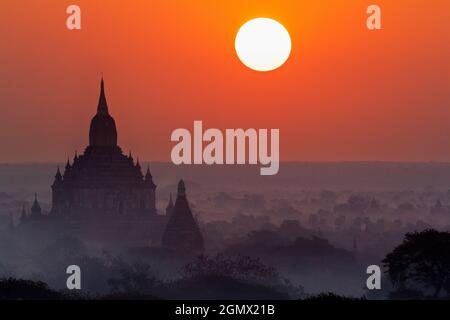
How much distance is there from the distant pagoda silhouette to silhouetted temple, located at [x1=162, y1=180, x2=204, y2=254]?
2078 millimetres

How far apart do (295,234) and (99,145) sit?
637 inches

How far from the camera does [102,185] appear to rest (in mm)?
113375

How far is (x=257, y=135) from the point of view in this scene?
68500 millimetres

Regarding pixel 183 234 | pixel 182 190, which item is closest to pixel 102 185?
pixel 182 190

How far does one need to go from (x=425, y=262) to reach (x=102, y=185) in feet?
197

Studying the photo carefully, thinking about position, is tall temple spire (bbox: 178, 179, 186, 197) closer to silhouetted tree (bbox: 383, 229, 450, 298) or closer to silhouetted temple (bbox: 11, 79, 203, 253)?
silhouetted temple (bbox: 11, 79, 203, 253)

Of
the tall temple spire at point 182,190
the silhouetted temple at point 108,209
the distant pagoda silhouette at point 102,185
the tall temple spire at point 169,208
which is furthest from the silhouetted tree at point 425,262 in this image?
the tall temple spire at point 169,208

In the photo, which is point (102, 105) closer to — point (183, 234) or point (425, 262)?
point (183, 234)

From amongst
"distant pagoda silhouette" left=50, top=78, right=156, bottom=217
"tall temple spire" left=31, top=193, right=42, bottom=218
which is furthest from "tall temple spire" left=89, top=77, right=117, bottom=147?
"tall temple spire" left=31, top=193, right=42, bottom=218

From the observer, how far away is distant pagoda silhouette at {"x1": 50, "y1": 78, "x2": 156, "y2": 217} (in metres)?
108
